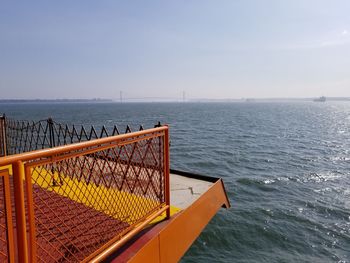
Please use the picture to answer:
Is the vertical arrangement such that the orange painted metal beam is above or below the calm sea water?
above

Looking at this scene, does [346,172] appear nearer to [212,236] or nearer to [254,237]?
[254,237]

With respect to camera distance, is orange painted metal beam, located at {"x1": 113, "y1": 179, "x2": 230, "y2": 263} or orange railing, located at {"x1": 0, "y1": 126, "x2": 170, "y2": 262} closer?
orange railing, located at {"x1": 0, "y1": 126, "x2": 170, "y2": 262}

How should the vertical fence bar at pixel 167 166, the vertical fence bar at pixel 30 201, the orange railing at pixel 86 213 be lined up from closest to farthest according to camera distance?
the vertical fence bar at pixel 30 201, the orange railing at pixel 86 213, the vertical fence bar at pixel 167 166

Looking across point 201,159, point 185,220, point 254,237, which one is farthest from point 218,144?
point 185,220

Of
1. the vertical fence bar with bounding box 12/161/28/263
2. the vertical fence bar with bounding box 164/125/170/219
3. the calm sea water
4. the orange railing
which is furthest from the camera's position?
the calm sea water

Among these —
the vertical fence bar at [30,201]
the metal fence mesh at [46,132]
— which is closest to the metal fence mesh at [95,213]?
the vertical fence bar at [30,201]

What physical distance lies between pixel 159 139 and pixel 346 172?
1884 centimetres

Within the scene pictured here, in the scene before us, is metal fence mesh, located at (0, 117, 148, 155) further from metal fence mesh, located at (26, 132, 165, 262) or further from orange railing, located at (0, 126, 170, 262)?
orange railing, located at (0, 126, 170, 262)

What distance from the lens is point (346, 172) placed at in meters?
18.9

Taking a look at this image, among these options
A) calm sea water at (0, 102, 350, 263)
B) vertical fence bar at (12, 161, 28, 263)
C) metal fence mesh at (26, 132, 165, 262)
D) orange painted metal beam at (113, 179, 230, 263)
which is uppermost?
vertical fence bar at (12, 161, 28, 263)

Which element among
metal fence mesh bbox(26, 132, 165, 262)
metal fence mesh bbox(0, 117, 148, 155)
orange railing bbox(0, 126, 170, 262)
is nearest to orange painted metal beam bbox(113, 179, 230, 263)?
orange railing bbox(0, 126, 170, 262)

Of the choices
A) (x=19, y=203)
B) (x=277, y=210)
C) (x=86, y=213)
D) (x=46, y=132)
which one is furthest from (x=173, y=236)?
(x=277, y=210)

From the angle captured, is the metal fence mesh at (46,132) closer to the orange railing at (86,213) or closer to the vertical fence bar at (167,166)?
the orange railing at (86,213)

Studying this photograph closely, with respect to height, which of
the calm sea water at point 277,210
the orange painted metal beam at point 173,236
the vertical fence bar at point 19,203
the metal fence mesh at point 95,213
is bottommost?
the calm sea water at point 277,210
